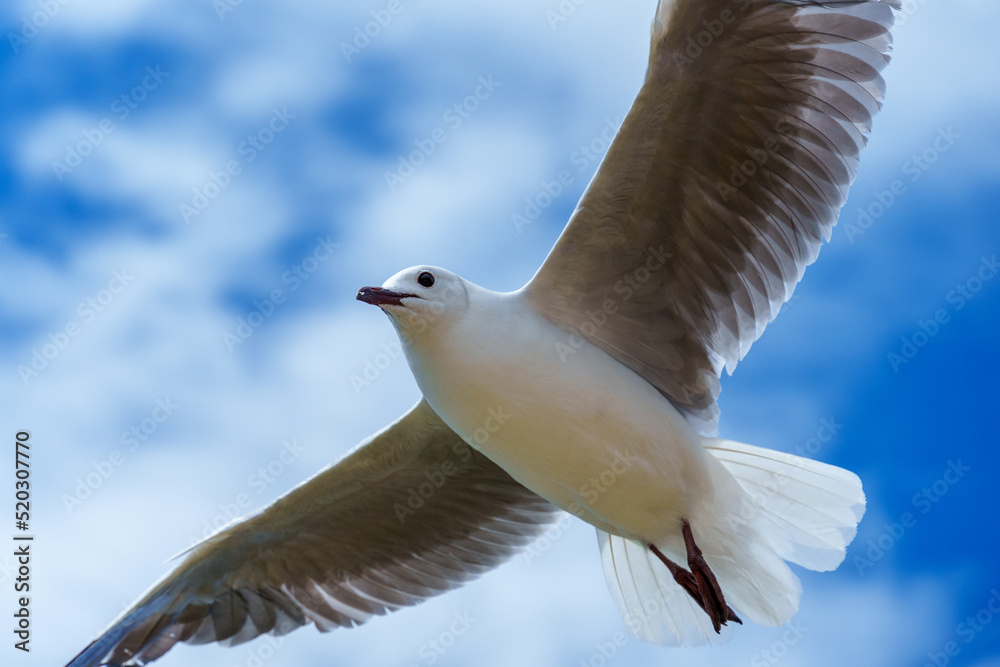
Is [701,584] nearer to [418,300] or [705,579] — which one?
[705,579]

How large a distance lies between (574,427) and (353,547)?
1.97 metres

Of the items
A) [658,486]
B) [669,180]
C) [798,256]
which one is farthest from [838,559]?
[669,180]

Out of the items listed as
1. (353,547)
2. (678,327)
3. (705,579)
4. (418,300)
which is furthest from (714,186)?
(353,547)

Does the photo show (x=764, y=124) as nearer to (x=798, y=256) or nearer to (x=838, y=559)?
(x=798, y=256)

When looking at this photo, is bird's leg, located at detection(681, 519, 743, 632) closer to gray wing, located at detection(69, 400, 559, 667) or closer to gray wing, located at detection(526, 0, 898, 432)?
gray wing, located at detection(526, 0, 898, 432)

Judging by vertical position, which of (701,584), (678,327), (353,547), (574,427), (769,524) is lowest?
(701,584)

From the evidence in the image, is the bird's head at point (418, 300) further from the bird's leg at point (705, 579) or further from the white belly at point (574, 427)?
the bird's leg at point (705, 579)

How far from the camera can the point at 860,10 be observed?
195 inches

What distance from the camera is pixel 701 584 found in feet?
17.4

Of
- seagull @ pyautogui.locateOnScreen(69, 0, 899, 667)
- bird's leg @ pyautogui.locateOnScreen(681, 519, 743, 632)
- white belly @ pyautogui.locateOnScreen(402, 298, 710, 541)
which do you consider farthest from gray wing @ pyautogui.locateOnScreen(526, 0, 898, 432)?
bird's leg @ pyautogui.locateOnScreen(681, 519, 743, 632)

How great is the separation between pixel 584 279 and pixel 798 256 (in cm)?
93

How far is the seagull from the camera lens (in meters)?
5.00

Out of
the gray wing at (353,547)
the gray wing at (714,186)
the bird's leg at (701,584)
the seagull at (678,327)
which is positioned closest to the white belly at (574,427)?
the seagull at (678,327)

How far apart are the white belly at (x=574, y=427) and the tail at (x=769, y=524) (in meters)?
0.15
